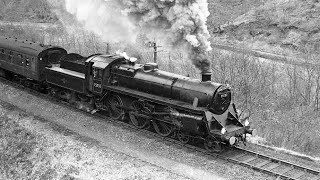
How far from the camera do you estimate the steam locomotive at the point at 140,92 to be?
12.8m

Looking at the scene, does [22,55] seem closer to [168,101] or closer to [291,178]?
[168,101]

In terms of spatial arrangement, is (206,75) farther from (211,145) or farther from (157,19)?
(157,19)

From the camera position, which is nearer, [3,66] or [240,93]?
[240,93]

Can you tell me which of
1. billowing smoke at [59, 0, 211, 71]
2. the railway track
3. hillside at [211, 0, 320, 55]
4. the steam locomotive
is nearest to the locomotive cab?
the steam locomotive

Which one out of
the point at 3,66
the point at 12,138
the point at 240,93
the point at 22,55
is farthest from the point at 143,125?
the point at 3,66

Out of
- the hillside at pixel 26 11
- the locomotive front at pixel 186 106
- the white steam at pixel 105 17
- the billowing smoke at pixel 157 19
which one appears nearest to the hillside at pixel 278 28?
the white steam at pixel 105 17

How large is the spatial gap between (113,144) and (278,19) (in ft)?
86.8

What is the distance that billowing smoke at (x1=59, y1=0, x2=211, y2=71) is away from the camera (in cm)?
1352

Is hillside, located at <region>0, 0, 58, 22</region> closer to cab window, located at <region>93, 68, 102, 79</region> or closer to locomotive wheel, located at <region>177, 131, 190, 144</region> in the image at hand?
cab window, located at <region>93, 68, 102, 79</region>

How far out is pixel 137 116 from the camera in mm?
15070

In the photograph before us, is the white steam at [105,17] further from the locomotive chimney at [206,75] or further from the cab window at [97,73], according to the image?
the locomotive chimney at [206,75]

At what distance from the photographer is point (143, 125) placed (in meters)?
15.0

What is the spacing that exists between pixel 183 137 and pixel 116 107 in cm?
391

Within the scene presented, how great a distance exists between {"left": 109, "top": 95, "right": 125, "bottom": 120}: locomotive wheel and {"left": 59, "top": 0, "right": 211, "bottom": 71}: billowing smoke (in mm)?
3477
